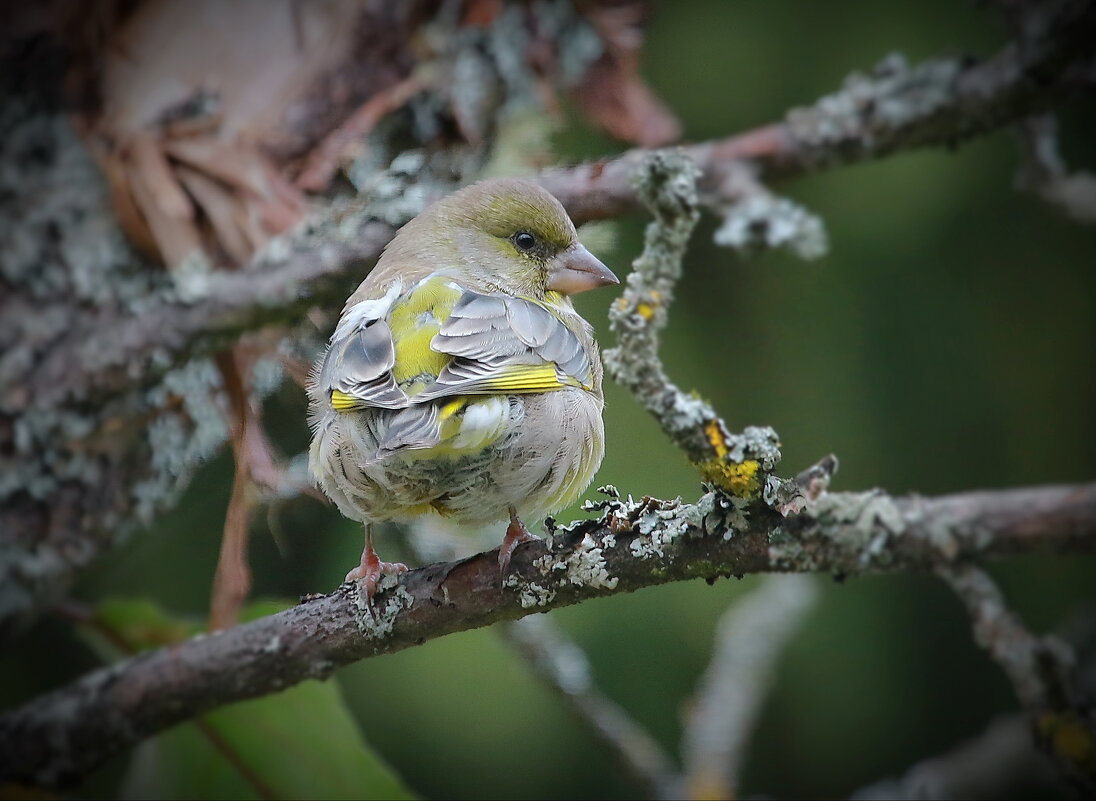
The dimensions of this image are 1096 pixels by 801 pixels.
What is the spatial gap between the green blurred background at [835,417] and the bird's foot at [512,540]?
132 centimetres

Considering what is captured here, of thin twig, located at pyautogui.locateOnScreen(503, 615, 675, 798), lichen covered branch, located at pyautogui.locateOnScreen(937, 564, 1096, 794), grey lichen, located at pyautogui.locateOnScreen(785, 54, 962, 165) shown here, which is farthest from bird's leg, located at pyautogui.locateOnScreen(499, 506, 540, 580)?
grey lichen, located at pyautogui.locateOnScreen(785, 54, 962, 165)

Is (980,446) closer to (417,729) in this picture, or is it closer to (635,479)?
(635,479)

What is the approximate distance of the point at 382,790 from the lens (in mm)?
2338

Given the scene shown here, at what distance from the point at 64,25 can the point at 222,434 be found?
3.63 ft

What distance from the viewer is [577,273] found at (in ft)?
6.80

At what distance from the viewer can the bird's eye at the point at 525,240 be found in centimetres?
215

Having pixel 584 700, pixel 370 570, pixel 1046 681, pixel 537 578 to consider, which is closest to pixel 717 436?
pixel 537 578

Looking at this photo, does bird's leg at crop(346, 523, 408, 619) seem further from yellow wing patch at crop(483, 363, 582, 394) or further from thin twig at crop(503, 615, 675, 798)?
thin twig at crop(503, 615, 675, 798)

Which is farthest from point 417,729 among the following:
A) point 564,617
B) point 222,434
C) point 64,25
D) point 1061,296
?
point 1061,296

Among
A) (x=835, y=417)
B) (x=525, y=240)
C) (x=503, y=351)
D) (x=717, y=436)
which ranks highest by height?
(x=525, y=240)

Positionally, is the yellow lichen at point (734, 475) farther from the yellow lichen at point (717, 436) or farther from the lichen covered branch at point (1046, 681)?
the lichen covered branch at point (1046, 681)

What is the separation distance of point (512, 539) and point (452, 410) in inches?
8.6

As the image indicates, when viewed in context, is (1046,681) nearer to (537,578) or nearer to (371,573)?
(537,578)

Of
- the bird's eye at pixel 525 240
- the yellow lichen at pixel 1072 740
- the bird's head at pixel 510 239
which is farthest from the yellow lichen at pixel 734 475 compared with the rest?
the yellow lichen at pixel 1072 740
